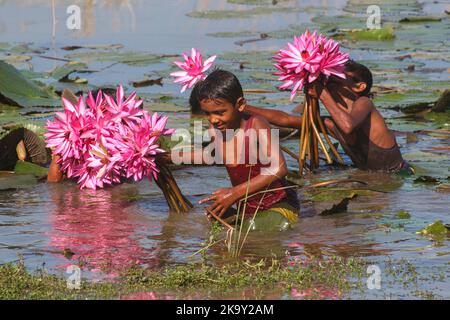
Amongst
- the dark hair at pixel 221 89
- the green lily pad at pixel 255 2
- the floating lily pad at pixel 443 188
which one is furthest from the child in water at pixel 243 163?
the green lily pad at pixel 255 2

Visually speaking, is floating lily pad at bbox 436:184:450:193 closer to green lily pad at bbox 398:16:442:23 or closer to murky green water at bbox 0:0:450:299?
murky green water at bbox 0:0:450:299

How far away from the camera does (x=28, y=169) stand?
25.8 feet

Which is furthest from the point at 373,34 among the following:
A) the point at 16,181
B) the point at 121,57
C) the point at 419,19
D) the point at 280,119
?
the point at 16,181

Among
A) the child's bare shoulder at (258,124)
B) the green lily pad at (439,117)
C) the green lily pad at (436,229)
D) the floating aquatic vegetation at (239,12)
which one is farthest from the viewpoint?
the floating aquatic vegetation at (239,12)

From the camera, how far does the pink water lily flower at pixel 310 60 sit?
7148mm

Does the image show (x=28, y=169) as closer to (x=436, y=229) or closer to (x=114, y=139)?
(x=114, y=139)

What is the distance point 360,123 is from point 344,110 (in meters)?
0.15

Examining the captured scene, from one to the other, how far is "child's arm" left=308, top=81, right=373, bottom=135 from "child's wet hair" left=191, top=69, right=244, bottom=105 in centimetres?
123

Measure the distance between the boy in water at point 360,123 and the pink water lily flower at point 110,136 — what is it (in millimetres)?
1471

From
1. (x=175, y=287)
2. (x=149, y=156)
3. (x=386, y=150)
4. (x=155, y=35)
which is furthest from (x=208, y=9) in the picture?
(x=175, y=287)

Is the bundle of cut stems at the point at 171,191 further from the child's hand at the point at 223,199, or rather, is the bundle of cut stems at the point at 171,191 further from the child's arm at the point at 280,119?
the child's arm at the point at 280,119

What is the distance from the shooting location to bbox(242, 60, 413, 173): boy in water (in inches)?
305
